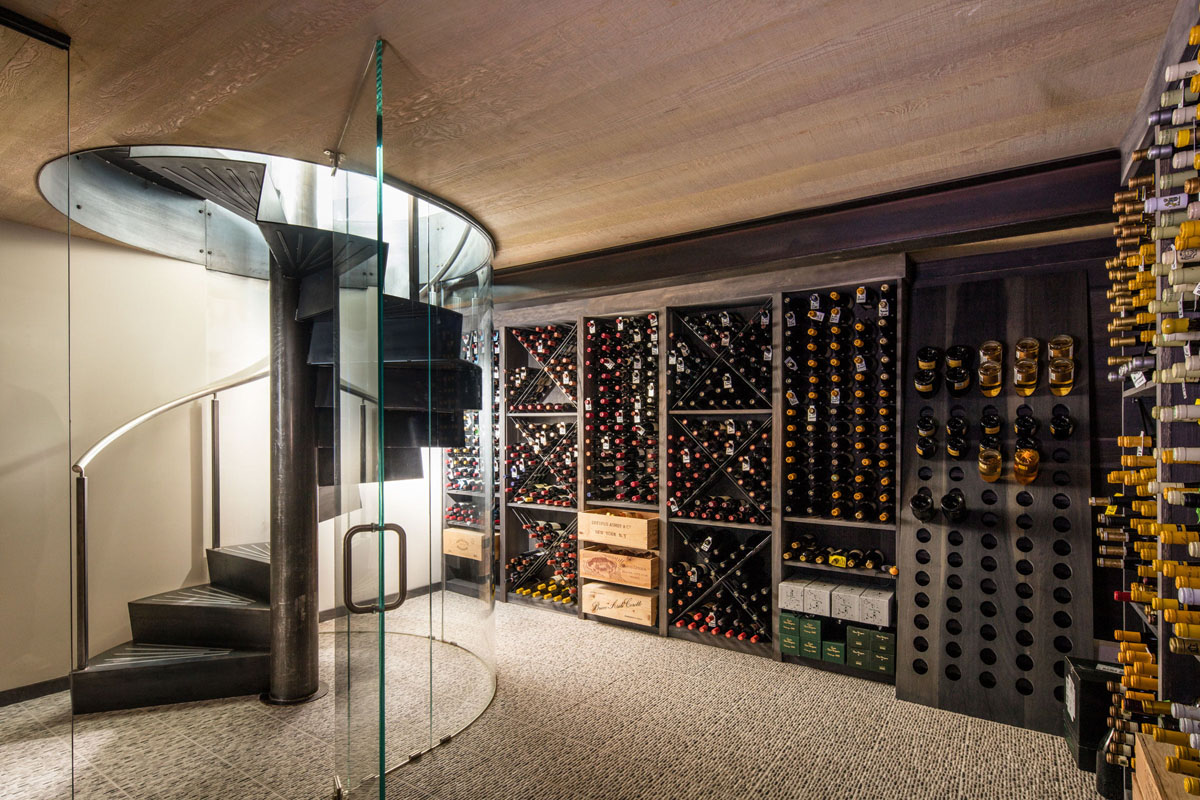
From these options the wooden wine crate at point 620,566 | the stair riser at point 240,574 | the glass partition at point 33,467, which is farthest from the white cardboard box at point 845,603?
the glass partition at point 33,467

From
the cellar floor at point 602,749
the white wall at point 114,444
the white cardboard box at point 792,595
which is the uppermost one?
the white wall at point 114,444

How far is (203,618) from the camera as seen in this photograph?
2.83m

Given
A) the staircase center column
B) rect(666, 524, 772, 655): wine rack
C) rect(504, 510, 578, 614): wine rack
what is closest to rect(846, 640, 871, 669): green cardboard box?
rect(666, 524, 772, 655): wine rack

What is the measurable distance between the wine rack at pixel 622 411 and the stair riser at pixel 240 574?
2.01 meters

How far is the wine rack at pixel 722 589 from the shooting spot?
139 inches

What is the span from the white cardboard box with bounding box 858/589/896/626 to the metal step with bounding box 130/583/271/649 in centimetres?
305

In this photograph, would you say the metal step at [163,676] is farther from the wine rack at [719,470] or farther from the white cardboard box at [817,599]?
the white cardboard box at [817,599]

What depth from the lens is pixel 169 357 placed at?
2518 mm

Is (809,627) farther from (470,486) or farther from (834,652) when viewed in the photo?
(470,486)

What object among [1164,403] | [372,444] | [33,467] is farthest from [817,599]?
[33,467]

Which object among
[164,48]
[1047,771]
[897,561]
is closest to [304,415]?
[164,48]

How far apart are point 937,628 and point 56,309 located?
397 centimetres

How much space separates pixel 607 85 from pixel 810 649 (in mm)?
2991

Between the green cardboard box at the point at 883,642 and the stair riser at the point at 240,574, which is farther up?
the stair riser at the point at 240,574
